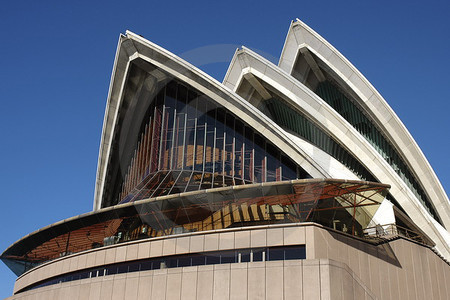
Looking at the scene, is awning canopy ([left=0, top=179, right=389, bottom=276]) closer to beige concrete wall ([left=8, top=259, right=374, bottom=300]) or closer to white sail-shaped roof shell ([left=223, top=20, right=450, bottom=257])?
beige concrete wall ([left=8, top=259, right=374, bottom=300])

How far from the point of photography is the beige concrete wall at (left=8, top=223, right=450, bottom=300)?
22.7 m

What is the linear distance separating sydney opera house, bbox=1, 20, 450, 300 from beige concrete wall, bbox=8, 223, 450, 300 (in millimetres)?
58

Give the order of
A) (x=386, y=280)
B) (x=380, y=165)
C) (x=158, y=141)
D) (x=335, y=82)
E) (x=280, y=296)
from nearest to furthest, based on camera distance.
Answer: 1. (x=280, y=296)
2. (x=386, y=280)
3. (x=380, y=165)
4. (x=158, y=141)
5. (x=335, y=82)

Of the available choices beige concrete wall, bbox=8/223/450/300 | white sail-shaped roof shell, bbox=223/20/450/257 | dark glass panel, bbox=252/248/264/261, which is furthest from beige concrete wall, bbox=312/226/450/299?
white sail-shaped roof shell, bbox=223/20/450/257

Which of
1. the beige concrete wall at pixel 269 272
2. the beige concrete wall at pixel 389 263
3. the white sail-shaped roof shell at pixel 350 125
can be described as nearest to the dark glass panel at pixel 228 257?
the beige concrete wall at pixel 269 272

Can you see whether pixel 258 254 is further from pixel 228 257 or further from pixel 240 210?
pixel 240 210

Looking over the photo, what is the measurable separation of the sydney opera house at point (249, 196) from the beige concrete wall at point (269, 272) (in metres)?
0.06

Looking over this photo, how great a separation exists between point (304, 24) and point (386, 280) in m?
19.6

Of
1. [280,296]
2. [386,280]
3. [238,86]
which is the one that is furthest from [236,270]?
[238,86]

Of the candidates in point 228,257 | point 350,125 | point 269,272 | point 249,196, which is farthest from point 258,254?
point 350,125

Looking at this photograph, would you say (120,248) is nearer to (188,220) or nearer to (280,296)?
(188,220)

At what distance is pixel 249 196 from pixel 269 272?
4.99 m

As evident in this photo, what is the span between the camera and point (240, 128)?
36.1 m

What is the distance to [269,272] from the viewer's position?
75.4ft
